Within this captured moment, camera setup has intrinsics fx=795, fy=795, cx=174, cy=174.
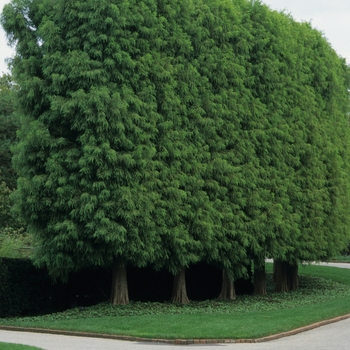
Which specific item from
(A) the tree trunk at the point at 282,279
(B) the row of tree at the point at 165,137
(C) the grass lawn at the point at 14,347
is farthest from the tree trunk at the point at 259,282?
(C) the grass lawn at the point at 14,347

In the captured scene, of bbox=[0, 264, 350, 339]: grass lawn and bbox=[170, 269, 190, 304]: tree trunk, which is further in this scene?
bbox=[170, 269, 190, 304]: tree trunk

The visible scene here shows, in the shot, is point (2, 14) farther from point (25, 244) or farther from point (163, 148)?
point (25, 244)

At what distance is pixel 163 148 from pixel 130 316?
22.6ft

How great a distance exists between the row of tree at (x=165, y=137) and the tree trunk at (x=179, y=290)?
6cm

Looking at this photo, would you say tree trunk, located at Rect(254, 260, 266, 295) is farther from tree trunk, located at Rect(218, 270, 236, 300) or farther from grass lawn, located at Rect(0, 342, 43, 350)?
grass lawn, located at Rect(0, 342, 43, 350)

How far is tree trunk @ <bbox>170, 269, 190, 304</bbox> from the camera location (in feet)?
102

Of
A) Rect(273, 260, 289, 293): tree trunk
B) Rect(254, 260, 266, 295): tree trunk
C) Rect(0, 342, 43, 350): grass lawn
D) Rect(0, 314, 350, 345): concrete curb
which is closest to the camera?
Rect(0, 342, 43, 350): grass lawn

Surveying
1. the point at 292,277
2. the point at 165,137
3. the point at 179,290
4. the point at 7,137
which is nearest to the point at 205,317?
the point at 179,290

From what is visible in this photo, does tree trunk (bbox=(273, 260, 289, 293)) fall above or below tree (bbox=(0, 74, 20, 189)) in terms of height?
below

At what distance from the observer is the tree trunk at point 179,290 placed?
31.2m

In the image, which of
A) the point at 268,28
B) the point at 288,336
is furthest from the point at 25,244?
the point at 288,336

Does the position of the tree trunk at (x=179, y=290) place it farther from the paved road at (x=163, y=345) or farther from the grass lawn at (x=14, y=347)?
the grass lawn at (x=14, y=347)

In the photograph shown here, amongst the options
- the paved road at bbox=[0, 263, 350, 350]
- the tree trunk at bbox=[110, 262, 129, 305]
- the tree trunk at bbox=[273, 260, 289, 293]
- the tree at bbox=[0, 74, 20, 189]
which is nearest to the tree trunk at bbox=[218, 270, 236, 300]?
the tree trunk at bbox=[273, 260, 289, 293]

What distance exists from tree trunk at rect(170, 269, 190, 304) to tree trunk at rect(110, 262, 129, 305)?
257cm
